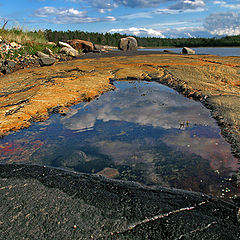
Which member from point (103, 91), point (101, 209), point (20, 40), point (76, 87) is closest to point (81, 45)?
point (20, 40)

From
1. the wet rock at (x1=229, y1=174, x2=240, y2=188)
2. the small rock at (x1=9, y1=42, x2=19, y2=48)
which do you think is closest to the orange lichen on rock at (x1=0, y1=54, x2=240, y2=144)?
the wet rock at (x1=229, y1=174, x2=240, y2=188)

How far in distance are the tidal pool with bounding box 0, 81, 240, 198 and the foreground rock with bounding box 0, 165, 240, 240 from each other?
0.94 feet

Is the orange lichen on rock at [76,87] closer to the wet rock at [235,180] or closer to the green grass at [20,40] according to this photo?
the wet rock at [235,180]

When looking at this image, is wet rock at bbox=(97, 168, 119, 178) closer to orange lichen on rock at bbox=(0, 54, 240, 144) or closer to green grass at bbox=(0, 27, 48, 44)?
orange lichen on rock at bbox=(0, 54, 240, 144)

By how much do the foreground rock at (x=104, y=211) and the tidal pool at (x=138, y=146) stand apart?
288mm

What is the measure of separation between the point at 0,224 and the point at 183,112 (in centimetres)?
382

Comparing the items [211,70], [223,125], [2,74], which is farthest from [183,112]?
[2,74]

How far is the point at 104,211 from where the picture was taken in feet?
5.91

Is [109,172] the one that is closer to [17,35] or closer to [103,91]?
[103,91]

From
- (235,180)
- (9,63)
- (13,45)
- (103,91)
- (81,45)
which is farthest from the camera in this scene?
(81,45)

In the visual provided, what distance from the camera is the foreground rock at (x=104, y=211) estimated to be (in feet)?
5.16

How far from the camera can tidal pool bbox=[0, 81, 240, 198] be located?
2.46 metres

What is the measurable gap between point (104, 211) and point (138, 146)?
1.48m

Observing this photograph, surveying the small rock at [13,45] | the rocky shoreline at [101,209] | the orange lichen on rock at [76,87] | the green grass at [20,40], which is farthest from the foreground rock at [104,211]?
the small rock at [13,45]
